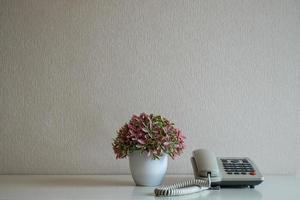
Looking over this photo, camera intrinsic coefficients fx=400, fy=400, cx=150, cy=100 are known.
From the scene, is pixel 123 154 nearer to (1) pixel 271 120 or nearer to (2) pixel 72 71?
(2) pixel 72 71

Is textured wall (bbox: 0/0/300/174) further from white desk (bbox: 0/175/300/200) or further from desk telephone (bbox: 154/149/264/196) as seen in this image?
desk telephone (bbox: 154/149/264/196)

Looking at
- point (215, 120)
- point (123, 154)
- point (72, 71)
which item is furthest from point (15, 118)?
point (215, 120)

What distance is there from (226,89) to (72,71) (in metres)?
0.62

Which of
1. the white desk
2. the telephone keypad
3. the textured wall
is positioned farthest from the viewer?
the textured wall

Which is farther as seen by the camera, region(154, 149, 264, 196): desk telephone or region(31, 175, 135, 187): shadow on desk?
region(31, 175, 135, 187): shadow on desk

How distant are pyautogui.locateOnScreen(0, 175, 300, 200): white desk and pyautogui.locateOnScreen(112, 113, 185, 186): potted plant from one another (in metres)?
0.05

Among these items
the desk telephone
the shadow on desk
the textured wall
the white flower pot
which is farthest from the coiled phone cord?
the textured wall

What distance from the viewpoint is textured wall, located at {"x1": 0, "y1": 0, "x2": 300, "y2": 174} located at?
1.58 m

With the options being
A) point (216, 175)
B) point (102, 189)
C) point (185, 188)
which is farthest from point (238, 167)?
point (102, 189)

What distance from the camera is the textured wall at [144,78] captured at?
1580 millimetres

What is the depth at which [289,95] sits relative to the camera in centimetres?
159

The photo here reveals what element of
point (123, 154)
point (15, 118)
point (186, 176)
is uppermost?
point (15, 118)

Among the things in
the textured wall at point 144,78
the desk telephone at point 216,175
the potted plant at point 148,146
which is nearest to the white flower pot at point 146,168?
the potted plant at point 148,146

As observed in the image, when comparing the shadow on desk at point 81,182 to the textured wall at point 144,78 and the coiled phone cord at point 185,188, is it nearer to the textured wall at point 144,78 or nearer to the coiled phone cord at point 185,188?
the textured wall at point 144,78
